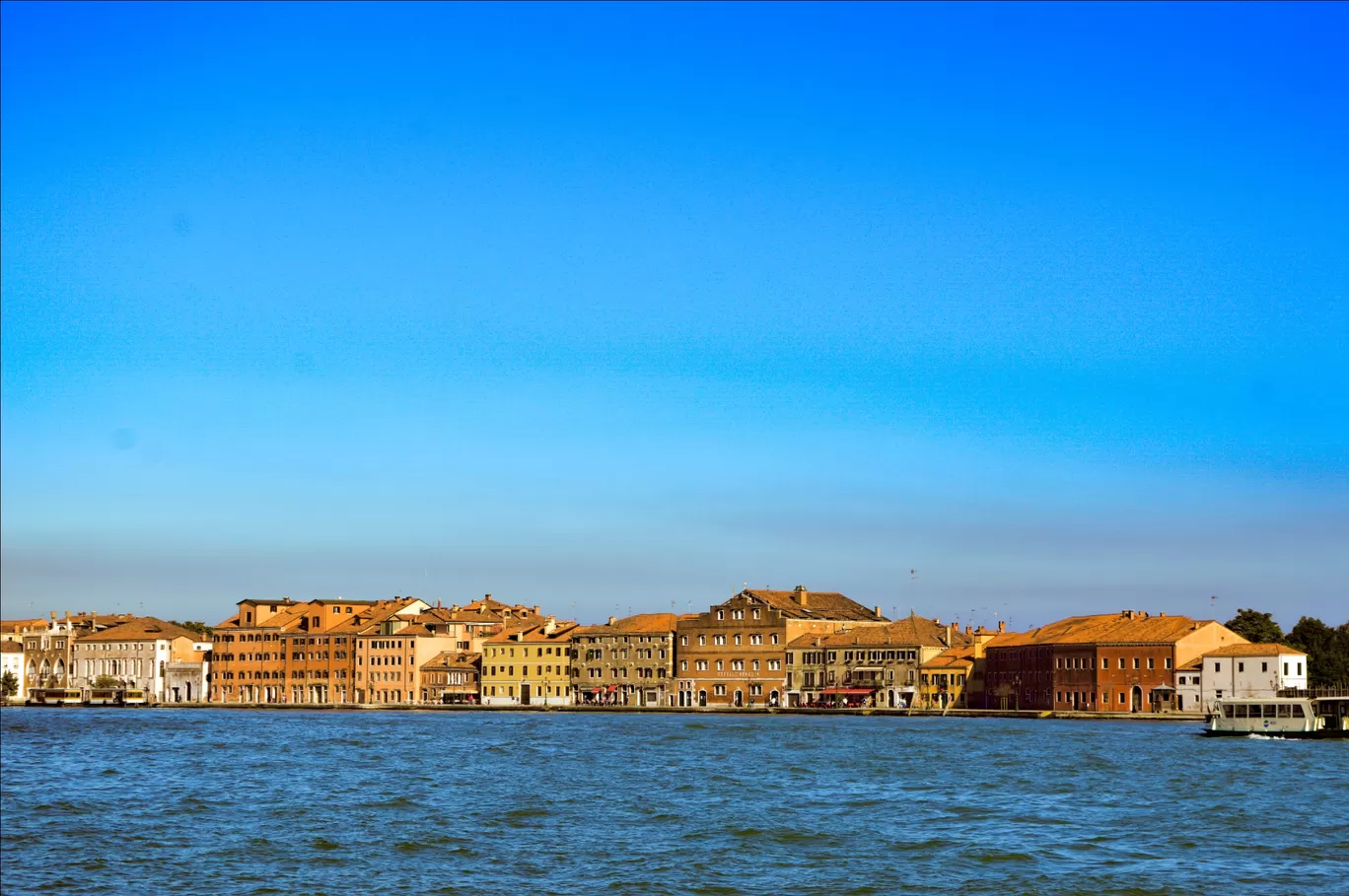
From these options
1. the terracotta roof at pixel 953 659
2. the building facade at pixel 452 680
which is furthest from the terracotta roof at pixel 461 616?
the terracotta roof at pixel 953 659

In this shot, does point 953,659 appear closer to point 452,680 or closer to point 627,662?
point 627,662

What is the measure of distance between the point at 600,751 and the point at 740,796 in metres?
20.3

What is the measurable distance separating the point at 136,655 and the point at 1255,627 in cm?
8503

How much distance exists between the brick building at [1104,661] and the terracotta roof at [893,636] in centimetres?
733

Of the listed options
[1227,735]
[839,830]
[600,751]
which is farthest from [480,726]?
[839,830]

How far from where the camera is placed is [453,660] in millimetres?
122625

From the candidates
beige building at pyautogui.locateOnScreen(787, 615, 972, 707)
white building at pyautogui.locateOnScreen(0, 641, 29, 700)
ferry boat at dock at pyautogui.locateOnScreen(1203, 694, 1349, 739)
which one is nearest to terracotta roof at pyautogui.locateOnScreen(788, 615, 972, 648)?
beige building at pyautogui.locateOnScreen(787, 615, 972, 707)

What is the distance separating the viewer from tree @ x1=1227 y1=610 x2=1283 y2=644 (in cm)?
9794

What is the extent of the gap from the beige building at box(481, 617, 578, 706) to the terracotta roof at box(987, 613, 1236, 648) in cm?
3198

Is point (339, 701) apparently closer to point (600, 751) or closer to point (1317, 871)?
Answer: point (600, 751)

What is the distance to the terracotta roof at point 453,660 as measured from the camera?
122m

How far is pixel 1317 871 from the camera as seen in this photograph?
93.4ft

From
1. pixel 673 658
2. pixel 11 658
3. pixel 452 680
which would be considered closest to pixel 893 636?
pixel 673 658

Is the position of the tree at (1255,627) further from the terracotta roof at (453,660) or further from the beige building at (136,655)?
the beige building at (136,655)
